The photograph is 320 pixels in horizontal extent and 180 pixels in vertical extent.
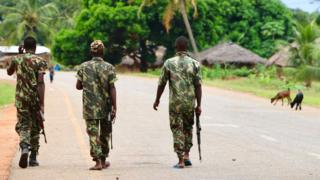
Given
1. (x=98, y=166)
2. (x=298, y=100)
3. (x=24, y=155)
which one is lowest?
(x=298, y=100)

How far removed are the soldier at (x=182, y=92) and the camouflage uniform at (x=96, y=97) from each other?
0.90 meters

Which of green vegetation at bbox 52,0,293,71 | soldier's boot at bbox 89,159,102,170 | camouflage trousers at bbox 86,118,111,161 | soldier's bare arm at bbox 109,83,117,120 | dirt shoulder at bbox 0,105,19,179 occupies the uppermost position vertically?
green vegetation at bbox 52,0,293,71

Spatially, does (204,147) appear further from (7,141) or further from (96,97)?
(96,97)

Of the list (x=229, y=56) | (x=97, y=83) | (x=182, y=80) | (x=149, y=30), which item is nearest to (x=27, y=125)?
(x=97, y=83)

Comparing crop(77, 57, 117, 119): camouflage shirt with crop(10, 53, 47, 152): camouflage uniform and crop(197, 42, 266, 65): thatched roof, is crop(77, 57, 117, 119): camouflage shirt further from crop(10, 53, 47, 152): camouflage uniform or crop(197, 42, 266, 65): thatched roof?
crop(197, 42, 266, 65): thatched roof

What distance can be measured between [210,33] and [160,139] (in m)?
60.4

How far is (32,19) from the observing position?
279 ft

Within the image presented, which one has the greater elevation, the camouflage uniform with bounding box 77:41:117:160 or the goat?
the camouflage uniform with bounding box 77:41:117:160

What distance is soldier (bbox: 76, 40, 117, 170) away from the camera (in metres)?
11.3

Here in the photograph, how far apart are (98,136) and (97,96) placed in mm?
548

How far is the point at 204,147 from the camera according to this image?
14.8 m

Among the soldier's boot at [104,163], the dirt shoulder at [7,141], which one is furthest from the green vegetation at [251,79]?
the soldier's boot at [104,163]

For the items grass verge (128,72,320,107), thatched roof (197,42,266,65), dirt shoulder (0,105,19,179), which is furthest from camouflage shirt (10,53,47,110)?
thatched roof (197,42,266,65)

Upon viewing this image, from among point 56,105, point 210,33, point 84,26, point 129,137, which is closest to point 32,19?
point 84,26
